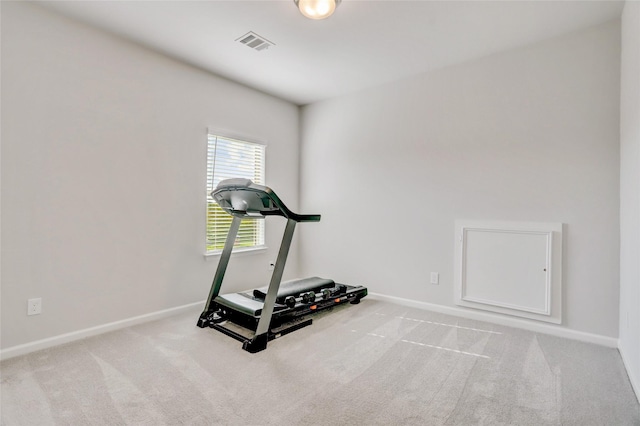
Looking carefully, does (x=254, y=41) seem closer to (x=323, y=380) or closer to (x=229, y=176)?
(x=229, y=176)

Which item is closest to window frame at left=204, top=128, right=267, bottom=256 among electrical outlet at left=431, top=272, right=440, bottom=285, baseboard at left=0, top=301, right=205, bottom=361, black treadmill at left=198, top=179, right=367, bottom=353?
black treadmill at left=198, top=179, right=367, bottom=353

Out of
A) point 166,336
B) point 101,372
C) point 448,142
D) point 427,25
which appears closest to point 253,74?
Answer: point 427,25

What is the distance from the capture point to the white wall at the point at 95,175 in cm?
235

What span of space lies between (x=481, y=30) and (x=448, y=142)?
1.06 m

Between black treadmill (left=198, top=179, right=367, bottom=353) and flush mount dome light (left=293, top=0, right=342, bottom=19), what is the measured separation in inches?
51.2

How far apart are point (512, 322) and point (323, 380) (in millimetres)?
2023

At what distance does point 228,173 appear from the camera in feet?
12.4

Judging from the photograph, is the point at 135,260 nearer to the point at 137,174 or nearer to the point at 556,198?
the point at 137,174

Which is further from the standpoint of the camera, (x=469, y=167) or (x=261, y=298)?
(x=469, y=167)

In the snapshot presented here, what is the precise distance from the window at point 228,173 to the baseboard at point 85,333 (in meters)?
0.72

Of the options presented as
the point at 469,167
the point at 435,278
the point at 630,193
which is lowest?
the point at 435,278

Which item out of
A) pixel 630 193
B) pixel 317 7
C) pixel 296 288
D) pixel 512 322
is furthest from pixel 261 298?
pixel 630 193

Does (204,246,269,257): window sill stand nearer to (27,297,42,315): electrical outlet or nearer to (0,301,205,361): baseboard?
(0,301,205,361): baseboard

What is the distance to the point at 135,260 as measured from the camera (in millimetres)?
2975
